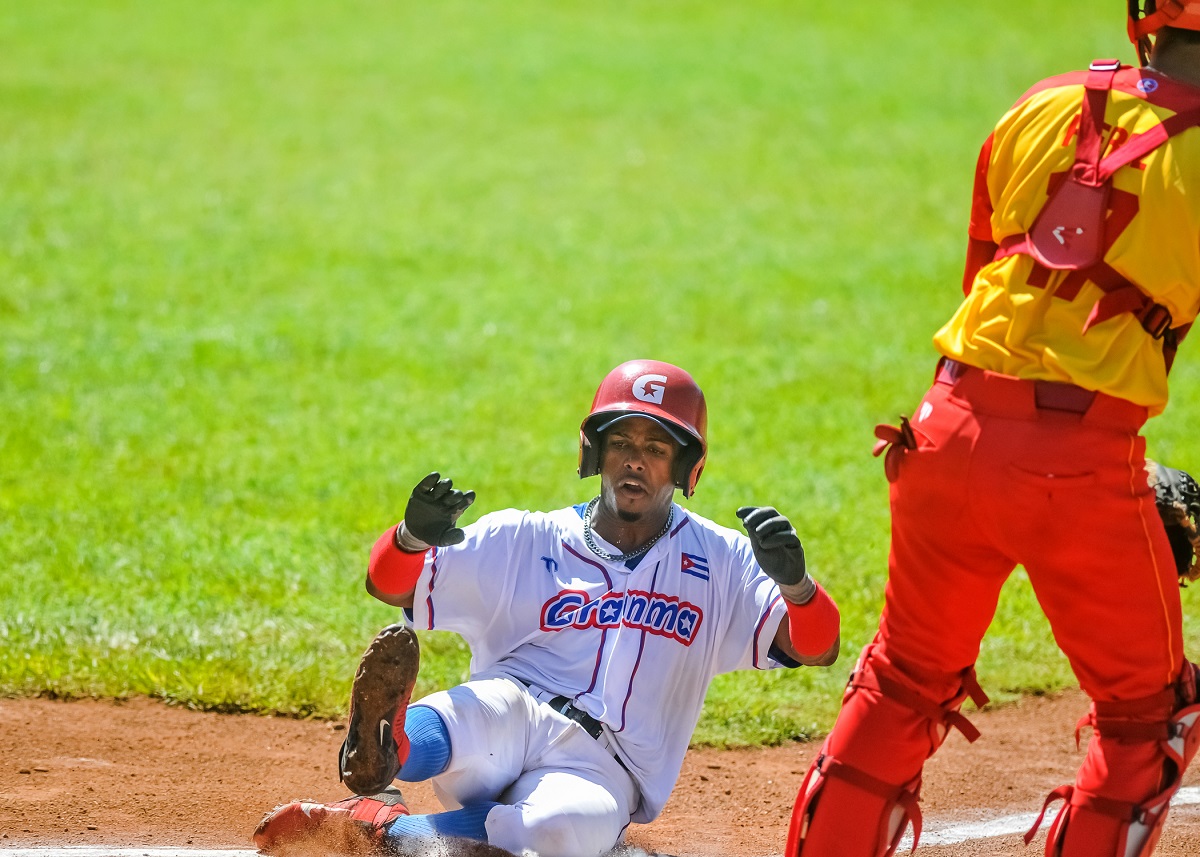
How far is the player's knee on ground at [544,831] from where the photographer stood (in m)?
3.91

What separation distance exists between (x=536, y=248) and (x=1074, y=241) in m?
11.2

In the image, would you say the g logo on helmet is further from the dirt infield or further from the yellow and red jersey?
the dirt infield

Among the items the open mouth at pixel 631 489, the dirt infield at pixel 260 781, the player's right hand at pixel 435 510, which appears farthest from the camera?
the dirt infield at pixel 260 781

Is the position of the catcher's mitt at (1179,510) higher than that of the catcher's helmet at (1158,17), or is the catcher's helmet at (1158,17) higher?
the catcher's helmet at (1158,17)

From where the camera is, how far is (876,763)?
3652 mm

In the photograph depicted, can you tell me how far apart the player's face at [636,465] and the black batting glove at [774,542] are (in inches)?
23.1

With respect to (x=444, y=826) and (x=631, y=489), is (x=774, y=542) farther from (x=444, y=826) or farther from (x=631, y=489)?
(x=444, y=826)

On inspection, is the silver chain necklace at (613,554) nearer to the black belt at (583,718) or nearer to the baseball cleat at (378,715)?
the black belt at (583,718)

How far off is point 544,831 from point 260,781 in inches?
59.9

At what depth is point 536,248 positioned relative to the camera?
14461mm

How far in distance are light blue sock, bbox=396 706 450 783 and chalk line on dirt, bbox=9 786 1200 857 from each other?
0.69 meters

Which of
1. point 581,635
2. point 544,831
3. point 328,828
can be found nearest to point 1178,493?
point 581,635

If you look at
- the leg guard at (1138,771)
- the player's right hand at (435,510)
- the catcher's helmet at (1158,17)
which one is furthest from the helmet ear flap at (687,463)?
the catcher's helmet at (1158,17)

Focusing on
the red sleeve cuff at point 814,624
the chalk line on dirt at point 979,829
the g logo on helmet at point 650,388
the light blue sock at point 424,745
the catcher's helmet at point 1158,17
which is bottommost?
the chalk line on dirt at point 979,829
